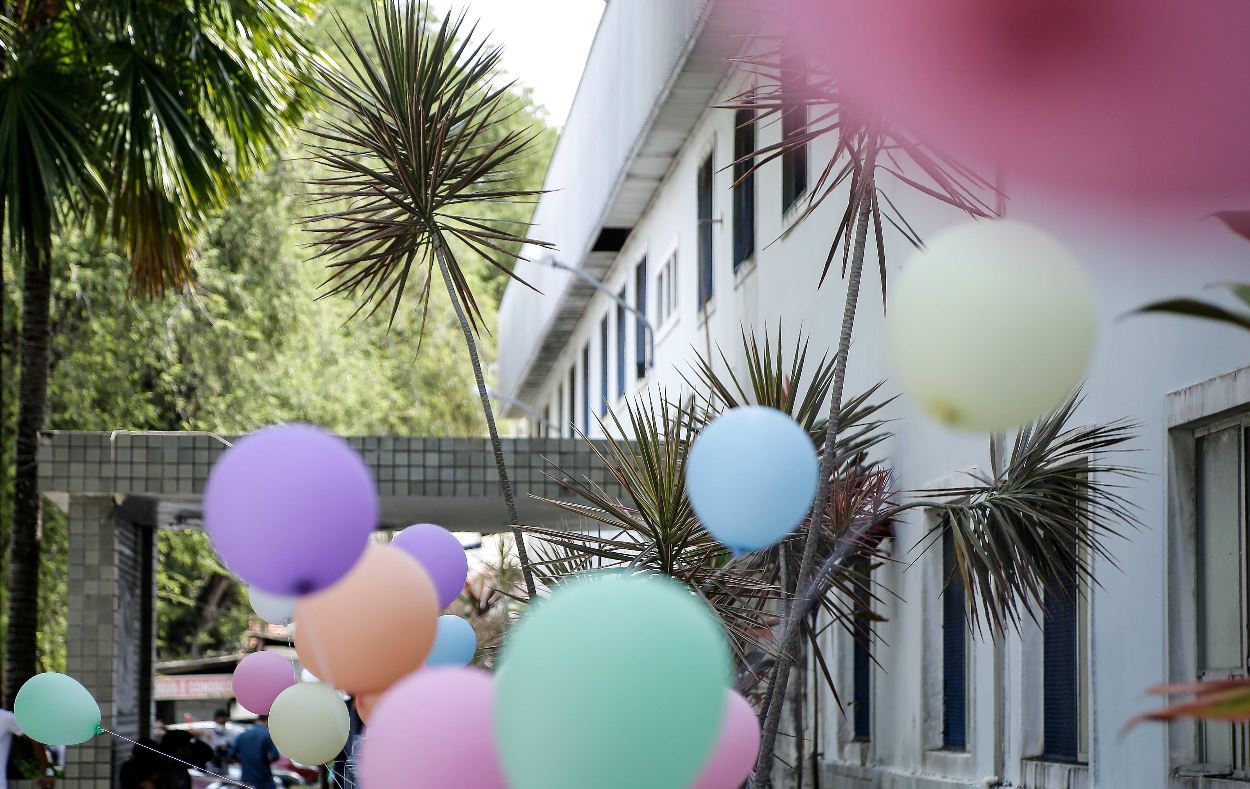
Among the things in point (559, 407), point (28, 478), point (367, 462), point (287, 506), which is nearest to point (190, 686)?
point (559, 407)

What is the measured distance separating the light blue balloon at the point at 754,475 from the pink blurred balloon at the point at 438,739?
4.53 feet

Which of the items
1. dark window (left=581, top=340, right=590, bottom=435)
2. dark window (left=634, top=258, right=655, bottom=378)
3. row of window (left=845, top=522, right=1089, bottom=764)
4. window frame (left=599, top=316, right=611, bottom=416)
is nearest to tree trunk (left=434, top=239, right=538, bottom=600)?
row of window (left=845, top=522, right=1089, bottom=764)

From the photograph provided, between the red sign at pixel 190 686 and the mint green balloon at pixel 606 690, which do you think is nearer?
the mint green balloon at pixel 606 690

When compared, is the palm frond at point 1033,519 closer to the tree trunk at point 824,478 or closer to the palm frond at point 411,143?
the tree trunk at point 824,478

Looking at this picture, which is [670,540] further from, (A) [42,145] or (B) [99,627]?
(B) [99,627]

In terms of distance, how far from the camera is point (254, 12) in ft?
44.4

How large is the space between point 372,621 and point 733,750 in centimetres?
98

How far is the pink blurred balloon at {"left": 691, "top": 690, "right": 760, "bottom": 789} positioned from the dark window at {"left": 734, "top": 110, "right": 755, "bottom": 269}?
1085cm

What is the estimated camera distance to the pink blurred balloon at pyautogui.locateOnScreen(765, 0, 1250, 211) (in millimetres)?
3352

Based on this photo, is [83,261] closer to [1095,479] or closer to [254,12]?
[254,12]

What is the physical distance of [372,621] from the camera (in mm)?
4492

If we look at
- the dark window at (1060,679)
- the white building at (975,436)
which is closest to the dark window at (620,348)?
the white building at (975,436)

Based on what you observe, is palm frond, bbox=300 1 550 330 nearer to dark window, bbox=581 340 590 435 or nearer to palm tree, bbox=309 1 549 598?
palm tree, bbox=309 1 549 598

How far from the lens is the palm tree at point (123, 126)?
12.4m
